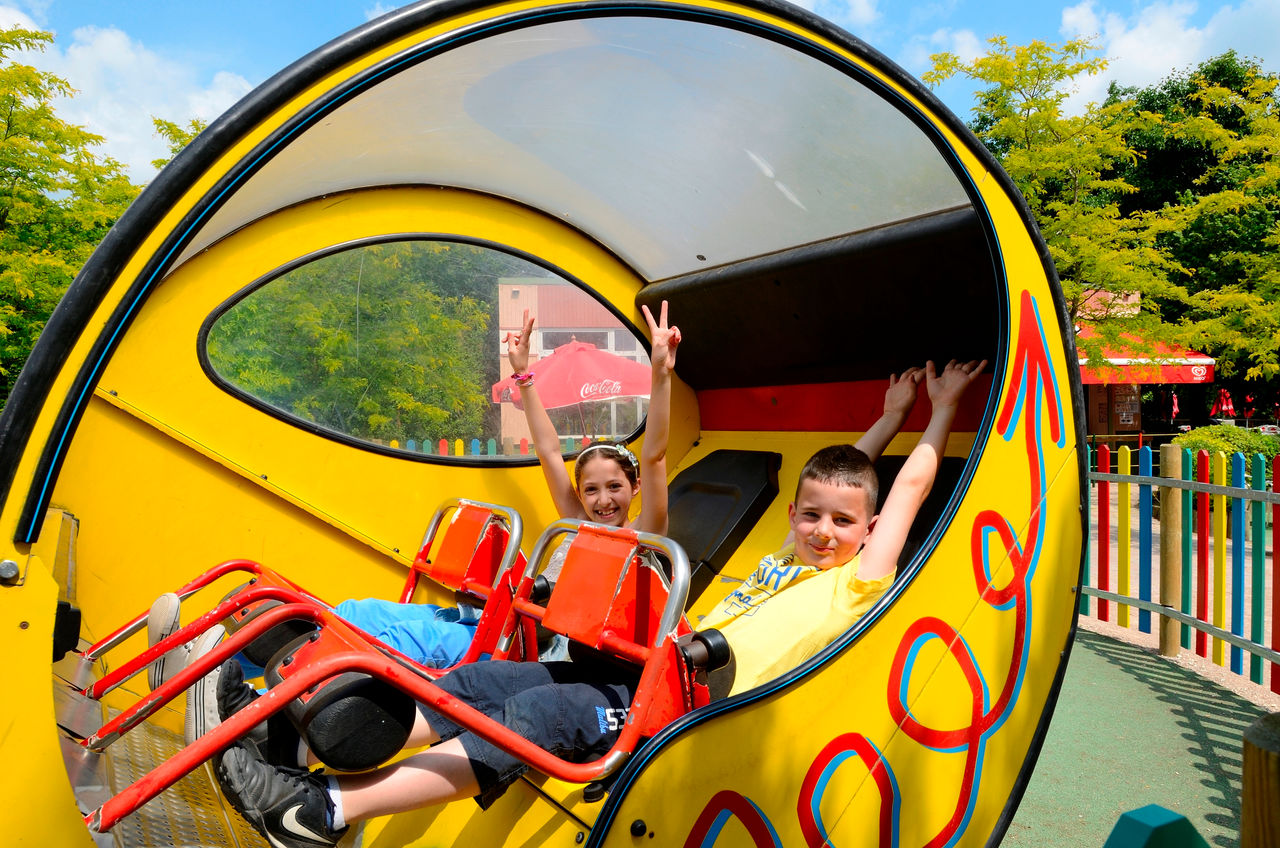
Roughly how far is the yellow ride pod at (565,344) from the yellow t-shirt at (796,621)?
0.51 feet

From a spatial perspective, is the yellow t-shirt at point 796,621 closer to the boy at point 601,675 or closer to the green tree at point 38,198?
the boy at point 601,675

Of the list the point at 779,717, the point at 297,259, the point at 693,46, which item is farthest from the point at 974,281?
the point at 297,259

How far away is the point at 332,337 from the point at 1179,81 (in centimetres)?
2843

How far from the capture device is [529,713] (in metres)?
1.97

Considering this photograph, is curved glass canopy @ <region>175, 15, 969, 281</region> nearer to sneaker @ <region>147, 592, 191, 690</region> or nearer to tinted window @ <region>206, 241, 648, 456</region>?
tinted window @ <region>206, 241, 648, 456</region>

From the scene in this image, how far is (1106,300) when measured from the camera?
487 inches

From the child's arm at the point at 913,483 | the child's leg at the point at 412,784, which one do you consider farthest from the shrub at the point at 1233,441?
the child's leg at the point at 412,784

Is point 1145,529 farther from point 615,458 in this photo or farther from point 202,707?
point 202,707

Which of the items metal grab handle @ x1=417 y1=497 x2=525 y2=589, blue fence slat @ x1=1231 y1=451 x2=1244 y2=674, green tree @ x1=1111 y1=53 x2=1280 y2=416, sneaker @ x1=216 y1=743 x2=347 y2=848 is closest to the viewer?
sneaker @ x1=216 y1=743 x2=347 y2=848

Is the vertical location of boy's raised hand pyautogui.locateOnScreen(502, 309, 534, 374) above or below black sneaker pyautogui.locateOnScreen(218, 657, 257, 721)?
above

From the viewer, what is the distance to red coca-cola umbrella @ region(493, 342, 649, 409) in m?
4.48

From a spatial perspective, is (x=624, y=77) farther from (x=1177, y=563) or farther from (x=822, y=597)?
(x=1177, y=563)

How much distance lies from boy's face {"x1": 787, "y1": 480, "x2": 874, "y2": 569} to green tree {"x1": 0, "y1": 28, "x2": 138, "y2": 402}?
11.3 metres

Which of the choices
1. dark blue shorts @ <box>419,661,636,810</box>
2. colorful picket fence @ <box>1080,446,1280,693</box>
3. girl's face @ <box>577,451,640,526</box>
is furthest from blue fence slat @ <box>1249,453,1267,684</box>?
dark blue shorts @ <box>419,661,636,810</box>
